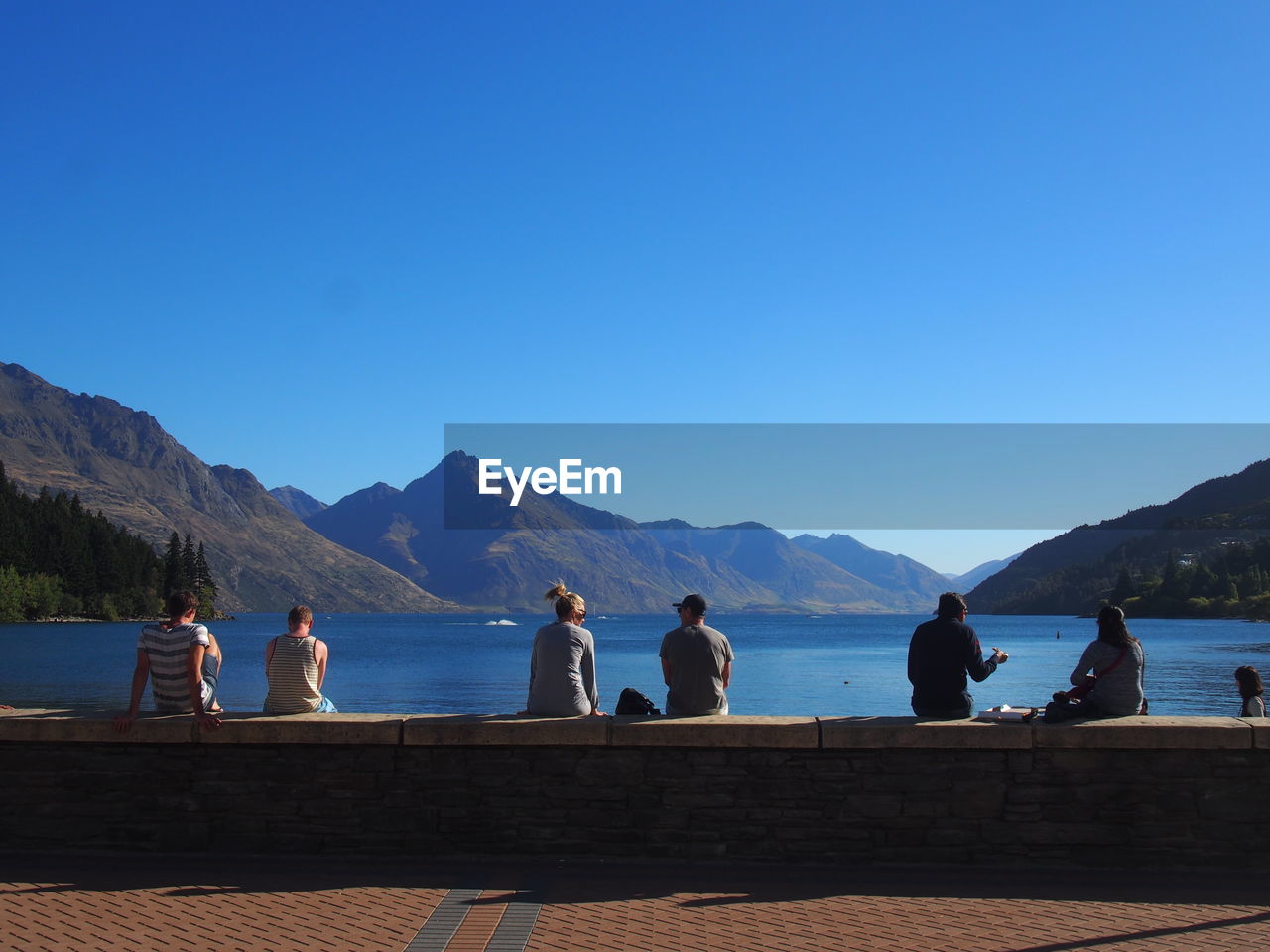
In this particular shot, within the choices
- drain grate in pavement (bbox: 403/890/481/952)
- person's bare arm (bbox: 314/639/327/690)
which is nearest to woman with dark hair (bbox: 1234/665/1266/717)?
drain grate in pavement (bbox: 403/890/481/952)

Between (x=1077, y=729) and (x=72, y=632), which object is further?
(x=72, y=632)

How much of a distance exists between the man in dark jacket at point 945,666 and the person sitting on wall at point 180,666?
4956 mm

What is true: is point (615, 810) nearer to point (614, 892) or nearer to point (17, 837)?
point (614, 892)

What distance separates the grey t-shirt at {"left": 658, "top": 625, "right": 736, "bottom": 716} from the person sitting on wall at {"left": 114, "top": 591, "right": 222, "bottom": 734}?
3213mm

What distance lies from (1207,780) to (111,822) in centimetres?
750

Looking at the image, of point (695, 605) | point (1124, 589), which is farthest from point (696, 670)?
point (1124, 589)

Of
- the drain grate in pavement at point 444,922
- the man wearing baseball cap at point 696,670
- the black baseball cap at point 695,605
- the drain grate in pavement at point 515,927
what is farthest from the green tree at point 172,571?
the drain grate in pavement at point 515,927

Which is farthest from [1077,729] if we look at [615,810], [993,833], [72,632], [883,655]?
[72,632]

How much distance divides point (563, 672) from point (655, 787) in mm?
1044

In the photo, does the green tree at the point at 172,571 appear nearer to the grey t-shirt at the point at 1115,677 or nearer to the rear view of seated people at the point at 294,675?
the rear view of seated people at the point at 294,675

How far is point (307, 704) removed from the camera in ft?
27.0

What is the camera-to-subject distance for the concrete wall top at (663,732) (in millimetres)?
7633

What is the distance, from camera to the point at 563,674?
8172 millimetres

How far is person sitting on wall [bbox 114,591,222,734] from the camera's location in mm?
7953
